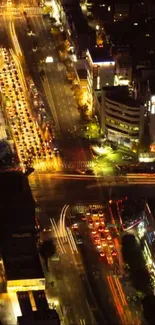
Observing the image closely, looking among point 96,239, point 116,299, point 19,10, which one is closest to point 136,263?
point 116,299

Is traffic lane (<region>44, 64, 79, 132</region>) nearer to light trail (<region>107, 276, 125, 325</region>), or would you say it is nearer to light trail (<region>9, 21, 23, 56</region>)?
light trail (<region>9, 21, 23, 56</region>)

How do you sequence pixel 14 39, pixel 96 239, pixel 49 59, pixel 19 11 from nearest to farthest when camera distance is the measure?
pixel 96 239
pixel 49 59
pixel 14 39
pixel 19 11

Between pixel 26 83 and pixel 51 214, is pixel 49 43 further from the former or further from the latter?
pixel 51 214

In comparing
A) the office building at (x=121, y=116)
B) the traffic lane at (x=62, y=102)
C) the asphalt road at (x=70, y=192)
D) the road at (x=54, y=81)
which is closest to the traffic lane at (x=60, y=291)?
the asphalt road at (x=70, y=192)

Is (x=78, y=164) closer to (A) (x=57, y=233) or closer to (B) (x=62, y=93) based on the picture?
(A) (x=57, y=233)

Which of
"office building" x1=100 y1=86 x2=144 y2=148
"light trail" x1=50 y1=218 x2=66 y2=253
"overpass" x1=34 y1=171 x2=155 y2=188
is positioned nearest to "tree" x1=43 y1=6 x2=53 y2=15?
"office building" x1=100 y1=86 x2=144 y2=148

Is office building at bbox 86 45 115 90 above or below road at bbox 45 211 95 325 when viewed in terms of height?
above
